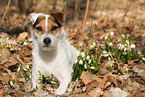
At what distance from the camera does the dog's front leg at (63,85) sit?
8.30ft

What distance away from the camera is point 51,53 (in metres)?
2.71

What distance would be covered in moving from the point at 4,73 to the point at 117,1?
8988mm

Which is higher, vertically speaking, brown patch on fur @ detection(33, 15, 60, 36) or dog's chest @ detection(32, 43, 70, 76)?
brown patch on fur @ detection(33, 15, 60, 36)

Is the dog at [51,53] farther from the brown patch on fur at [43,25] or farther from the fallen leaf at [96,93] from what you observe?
the fallen leaf at [96,93]

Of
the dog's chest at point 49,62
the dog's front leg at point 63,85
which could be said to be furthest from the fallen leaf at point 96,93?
the dog's chest at point 49,62

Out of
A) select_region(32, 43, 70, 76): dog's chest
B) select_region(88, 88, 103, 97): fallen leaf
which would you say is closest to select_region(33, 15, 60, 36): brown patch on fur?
select_region(32, 43, 70, 76): dog's chest

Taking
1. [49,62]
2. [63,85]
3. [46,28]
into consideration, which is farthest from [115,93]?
[46,28]

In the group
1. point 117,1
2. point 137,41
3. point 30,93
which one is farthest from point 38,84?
point 117,1

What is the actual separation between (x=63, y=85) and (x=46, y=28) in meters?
0.96

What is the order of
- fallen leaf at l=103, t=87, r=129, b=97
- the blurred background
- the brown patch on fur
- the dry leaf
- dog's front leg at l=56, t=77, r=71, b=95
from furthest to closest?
the blurred background < the dry leaf < dog's front leg at l=56, t=77, r=71, b=95 < the brown patch on fur < fallen leaf at l=103, t=87, r=129, b=97

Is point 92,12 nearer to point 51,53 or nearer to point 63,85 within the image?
point 51,53

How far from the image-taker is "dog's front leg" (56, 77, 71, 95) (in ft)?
8.30

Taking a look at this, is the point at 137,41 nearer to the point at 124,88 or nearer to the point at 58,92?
Answer: the point at 124,88

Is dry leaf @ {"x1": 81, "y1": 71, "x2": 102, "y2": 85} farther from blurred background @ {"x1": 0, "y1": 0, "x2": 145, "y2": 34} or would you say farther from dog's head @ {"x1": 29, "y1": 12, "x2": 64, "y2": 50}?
blurred background @ {"x1": 0, "y1": 0, "x2": 145, "y2": 34}
